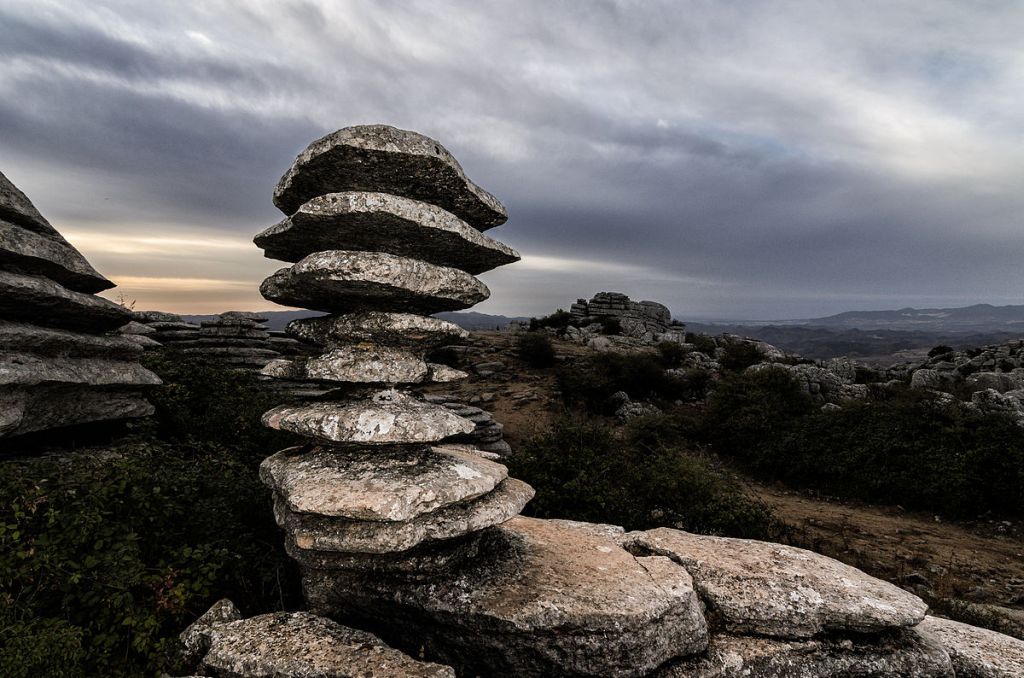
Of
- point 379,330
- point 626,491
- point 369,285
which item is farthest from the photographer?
point 626,491

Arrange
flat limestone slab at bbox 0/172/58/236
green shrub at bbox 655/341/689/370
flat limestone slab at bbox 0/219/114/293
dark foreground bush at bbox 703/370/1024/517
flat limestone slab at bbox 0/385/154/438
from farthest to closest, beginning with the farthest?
green shrub at bbox 655/341/689/370
dark foreground bush at bbox 703/370/1024/517
flat limestone slab at bbox 0/172/58/236
flat limestone slab at bbox 0/219/114/293
flat limestone slab at bbox 0/385/154/438

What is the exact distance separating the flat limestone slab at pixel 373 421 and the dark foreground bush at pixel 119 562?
4.87ft

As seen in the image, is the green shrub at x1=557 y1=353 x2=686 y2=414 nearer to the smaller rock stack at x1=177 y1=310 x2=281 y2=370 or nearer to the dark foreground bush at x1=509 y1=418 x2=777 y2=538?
the dark foreground bush at x1=509 y1=418 x2=777 y2=538

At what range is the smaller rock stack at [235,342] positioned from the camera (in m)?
15.4

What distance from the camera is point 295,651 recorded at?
3.80m

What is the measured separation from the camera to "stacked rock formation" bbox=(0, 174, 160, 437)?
20.1 ft

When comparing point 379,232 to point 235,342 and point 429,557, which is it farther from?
point 235,342

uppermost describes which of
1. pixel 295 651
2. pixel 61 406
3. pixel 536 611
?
pixel 61 406

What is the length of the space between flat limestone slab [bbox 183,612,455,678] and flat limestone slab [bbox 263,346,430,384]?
87.1 inches

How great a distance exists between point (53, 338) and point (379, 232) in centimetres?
555

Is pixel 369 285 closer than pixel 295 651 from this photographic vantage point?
No

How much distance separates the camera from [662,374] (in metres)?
22.2

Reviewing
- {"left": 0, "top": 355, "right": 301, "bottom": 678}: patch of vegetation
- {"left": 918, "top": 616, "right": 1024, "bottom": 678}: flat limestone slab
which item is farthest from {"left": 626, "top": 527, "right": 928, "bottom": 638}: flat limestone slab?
{"left": 0, "top": 355, "right": 301, "bottom": 678}: patch of vegetation

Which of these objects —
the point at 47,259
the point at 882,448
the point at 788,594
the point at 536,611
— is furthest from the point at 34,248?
the point at 882,448
